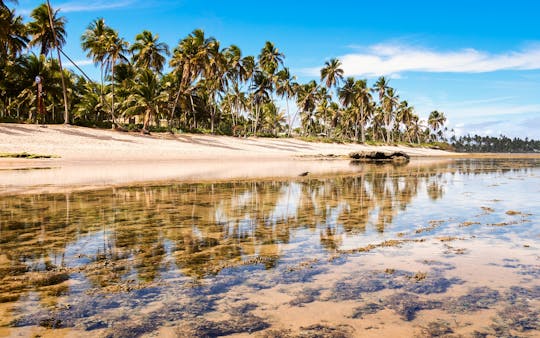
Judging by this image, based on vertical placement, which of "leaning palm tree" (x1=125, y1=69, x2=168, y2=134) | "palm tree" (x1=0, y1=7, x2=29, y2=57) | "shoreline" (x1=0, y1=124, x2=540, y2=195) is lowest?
"shoreline" (x1=0, y1=124, x2=540, y2=195)

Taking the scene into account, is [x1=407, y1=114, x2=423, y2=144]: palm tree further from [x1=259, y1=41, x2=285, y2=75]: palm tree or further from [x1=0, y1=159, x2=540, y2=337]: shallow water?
[x1=0, y1=159, x2=540, y2=337]: shallow water

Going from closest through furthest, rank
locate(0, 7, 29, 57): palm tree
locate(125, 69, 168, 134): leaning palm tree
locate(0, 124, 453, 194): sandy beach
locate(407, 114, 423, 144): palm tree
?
locate(0, 124, 453, 194): sandy beach
locate(0, 7, 29, 57): palm tree
locate(125, 69, 168, 134): leaning palm tree
locate(407, 114, 423, 144): palm tree

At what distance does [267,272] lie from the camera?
5.27 metres

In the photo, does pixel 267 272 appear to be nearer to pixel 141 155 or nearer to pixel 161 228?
pixel 161 228

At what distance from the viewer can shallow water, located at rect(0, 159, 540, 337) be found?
3.74 metres

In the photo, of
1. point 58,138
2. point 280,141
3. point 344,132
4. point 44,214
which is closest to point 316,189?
point 44,214

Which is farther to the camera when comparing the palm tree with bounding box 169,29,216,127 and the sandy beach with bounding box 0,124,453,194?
the palm tree with bounding box 169,29,216,127

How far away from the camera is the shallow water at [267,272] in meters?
3.74

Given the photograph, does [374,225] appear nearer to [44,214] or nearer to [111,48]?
[44,214]

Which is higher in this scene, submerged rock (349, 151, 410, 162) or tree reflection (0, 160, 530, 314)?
submerged rock (349, 151, 410, 162)

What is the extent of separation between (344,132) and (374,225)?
12629cm

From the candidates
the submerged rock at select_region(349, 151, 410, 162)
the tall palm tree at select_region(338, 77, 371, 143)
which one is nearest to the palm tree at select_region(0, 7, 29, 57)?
the submerged rock at select_region(349, 151, 410, 162)

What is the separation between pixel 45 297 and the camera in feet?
14.1

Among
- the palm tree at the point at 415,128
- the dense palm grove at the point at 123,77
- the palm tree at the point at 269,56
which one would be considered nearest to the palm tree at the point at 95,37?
the dense palm grove at the point at 123,77
